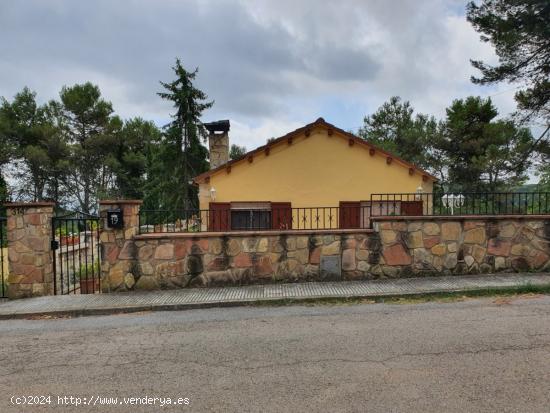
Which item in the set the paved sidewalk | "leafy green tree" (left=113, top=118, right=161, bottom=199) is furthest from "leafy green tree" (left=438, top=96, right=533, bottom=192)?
"leafy green tree" (left=113, top=118, right=161, bottom=199)

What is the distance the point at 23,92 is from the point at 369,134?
31.8 meters

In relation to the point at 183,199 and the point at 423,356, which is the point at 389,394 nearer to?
the point at 423,356

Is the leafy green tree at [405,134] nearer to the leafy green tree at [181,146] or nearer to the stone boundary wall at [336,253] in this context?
the leafy green tree at [181,146]

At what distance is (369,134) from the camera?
40.0 m

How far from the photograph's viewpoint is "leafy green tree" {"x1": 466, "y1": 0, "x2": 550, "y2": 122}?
13984 mm

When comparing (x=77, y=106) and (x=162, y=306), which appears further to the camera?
(x=77, y=106)

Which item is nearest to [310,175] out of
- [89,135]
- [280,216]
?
[280,216]

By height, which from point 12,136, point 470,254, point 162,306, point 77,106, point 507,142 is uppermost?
point 77,106

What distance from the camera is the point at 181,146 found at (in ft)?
95.1

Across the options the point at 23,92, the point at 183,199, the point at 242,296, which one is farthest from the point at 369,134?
the point at 242,296

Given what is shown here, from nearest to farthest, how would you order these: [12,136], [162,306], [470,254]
Answer: [162,306] < [470,254] < [12,136]

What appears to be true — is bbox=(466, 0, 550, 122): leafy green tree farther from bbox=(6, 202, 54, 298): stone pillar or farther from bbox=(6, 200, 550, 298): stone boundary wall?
bbox=(6, 202, 54, 298): stone pillar

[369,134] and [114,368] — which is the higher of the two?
[369,134]

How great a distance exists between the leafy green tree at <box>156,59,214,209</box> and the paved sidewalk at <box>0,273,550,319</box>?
72.5 feet
